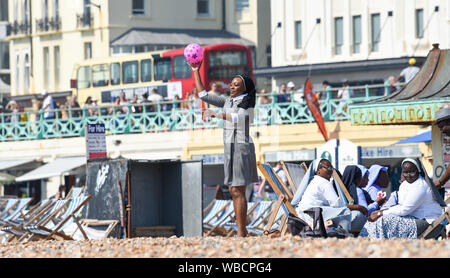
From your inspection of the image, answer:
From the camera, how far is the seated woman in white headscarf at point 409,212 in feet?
44.7

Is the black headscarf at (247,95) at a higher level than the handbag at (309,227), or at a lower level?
higher

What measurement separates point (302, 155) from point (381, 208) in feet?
64.9

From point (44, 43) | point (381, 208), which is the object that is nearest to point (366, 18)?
point (44, 43)

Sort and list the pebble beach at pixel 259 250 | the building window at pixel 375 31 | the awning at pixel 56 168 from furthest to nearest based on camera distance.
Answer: the building window at pixel 375 31
the awning at pixel 56 168
the pebble beach at pixel 259 250

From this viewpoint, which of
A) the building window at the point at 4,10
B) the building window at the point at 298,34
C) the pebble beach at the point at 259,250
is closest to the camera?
the pebble beach at the point at 259,250

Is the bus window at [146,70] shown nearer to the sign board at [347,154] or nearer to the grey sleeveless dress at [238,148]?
the sign board at [347,154]

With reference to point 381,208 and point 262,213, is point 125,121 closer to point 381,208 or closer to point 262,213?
point 262,213

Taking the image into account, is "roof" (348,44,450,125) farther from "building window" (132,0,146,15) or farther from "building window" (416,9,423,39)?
"building window" (132,0,146,15)

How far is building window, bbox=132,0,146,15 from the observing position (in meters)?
63.0

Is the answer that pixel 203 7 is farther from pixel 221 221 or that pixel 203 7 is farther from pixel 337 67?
pixel 221 221

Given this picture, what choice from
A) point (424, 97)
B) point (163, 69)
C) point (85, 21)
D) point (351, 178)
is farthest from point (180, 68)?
point (351, 178)

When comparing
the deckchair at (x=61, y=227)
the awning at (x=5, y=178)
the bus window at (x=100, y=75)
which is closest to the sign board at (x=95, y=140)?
the deckchair at (x=61, y=227)

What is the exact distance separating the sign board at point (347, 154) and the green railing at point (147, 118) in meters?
11.2

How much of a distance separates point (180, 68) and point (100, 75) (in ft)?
17.9
